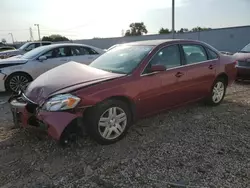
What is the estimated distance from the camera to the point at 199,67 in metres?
5.04

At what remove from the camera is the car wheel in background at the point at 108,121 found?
351 centimetres

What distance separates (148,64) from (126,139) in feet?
4.12

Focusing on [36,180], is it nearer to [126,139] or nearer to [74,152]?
[74,152]

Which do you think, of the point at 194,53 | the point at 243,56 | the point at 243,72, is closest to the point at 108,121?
the point at 194,53

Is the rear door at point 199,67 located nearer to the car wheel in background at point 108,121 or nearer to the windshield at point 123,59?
the windshield at point 123,59

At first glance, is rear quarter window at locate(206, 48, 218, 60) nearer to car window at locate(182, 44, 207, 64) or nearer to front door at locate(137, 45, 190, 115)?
car window at locate(182, 44, 207, 64)

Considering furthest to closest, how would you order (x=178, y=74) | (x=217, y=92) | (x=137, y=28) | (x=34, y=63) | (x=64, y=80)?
1. (x=137, y=28)
2. (x=34, y=63)
3. (x=217, y=92)
4. (x=178, y=74)
5. (x=64, y=80)

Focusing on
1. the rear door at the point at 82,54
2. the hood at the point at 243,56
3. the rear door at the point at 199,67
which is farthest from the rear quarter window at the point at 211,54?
the rear door at the point at 82,54

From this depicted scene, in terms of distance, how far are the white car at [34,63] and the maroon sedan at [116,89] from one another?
3274 millimetres

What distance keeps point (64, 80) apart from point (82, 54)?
498 cm

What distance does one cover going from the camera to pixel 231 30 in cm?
2747

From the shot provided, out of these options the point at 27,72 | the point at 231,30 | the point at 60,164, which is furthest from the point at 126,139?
the point at 231,30

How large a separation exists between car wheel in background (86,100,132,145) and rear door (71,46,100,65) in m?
4.89

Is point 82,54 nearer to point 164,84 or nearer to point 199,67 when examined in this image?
point 199,67
